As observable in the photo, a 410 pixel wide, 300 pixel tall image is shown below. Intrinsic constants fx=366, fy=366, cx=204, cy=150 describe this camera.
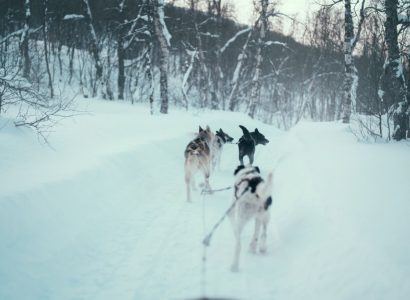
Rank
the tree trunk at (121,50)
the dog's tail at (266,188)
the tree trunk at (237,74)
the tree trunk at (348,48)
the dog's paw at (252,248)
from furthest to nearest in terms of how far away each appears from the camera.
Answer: the tree trunk at (121,50) < the tree trunk at (237,74) < the tree trunk at (348,48) < the dog's paw at (252,248) < the dog's tail at (266,188)

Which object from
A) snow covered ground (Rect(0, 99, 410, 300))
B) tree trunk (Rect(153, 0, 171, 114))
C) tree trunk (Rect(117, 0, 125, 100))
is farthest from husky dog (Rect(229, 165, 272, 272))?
tree trunk (Rect(117, 0, 125, 100))

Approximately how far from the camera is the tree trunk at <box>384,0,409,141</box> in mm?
8742

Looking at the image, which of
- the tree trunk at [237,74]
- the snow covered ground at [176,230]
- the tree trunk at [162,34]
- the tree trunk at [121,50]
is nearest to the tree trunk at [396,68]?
the snow covered ground at [176,230]

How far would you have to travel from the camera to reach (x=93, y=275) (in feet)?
12.3

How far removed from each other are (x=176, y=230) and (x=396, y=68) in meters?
7.06

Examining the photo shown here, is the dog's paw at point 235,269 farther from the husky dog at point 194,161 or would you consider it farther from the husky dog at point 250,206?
the husky dog at point 194,161

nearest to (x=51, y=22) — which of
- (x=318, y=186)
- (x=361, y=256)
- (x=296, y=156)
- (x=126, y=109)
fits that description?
(x=126, y=109)

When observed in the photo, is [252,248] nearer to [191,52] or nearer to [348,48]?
[348,48]

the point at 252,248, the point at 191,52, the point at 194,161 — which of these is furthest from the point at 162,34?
the point at 252,248

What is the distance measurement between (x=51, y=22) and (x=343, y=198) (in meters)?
27.9

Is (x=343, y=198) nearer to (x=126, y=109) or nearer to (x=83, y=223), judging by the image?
(x=83, y=223)

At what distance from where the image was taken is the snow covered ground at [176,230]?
332 centimetres

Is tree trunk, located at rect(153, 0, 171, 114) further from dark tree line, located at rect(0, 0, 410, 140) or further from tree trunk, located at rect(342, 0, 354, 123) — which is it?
tree trunk, located at rect(342, 0, 354, 123)

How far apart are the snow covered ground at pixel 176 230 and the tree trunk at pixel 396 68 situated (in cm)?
217
